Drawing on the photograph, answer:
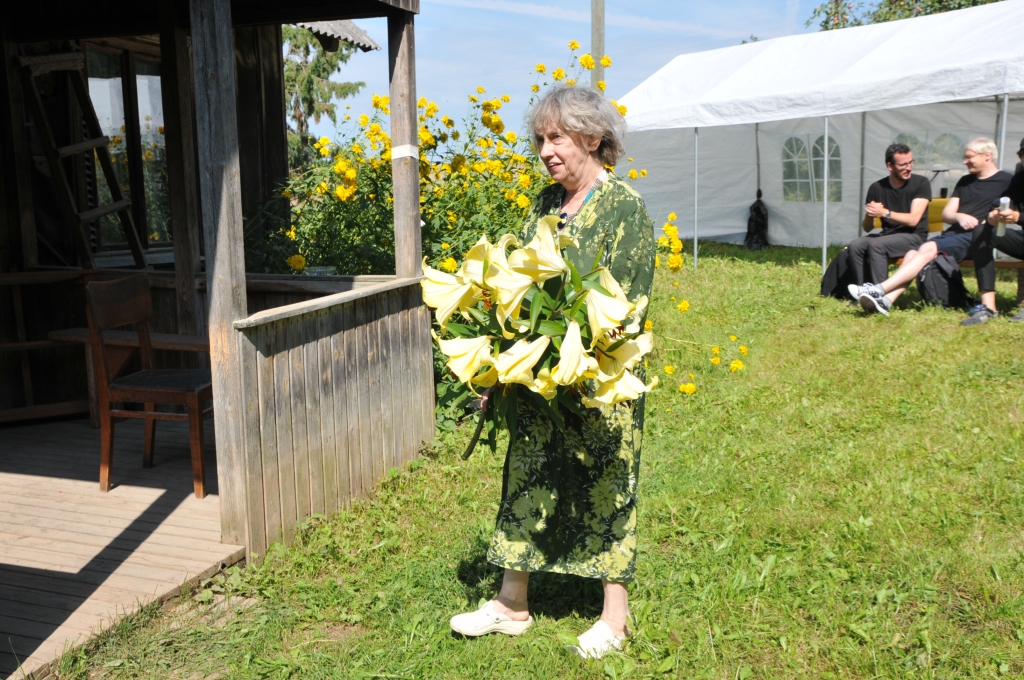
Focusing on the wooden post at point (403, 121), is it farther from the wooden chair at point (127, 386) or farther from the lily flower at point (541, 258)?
the lily flower at point (541, 258)

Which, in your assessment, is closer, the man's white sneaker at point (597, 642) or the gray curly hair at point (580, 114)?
the gray curly hair at point (580, 114)

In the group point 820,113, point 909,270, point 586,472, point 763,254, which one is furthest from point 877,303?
point 586,472

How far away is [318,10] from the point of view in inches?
203

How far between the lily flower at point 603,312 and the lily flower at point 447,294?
38 cm

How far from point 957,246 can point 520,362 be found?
721 cm

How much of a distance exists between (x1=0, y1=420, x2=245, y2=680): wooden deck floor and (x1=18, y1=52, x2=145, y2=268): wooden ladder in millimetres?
1586

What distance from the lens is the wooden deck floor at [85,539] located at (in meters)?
3.22

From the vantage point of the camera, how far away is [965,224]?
8344 mm

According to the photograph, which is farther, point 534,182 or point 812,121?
point 812,121

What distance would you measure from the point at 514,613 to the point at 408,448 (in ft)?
6.52

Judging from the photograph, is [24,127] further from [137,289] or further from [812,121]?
[812,121]

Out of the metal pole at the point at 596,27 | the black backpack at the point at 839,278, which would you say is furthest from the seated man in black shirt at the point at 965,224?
the metal pole at the point at 596,27

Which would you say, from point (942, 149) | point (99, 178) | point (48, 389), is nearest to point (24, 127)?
point (99, 178)

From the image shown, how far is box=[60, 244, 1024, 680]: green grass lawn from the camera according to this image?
3.15 m
